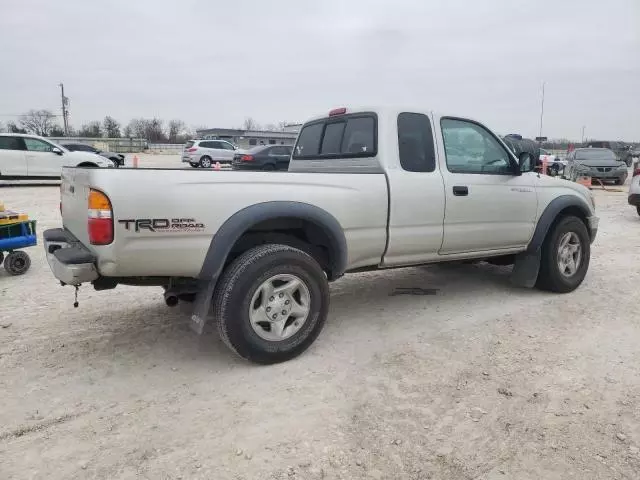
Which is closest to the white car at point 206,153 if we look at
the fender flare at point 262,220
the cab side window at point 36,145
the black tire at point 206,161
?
the black tire at point 206,161

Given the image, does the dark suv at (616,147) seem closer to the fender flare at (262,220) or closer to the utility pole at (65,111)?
the fender flare at (262,220)

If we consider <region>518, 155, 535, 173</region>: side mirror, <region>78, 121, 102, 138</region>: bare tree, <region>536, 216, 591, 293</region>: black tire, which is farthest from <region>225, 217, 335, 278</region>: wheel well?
<region>78, 121, 102, 138</region>: bare tree

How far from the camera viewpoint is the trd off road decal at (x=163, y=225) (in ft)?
9.86

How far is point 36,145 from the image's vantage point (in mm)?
15852

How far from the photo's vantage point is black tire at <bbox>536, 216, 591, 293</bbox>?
5.16 metres

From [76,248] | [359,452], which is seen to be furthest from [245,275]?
[359,452]

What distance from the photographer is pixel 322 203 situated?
3646mm

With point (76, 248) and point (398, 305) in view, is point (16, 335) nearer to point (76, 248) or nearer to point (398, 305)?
point (76, 248)

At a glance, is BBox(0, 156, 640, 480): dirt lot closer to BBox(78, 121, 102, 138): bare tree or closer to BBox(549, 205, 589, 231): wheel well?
BBox(549, 205, 589, 231): wheel well

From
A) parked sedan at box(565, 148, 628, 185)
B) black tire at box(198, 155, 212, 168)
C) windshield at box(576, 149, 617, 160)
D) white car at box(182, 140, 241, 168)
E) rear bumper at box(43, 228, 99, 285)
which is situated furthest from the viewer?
black tire at box(198, 155, 212, 168)

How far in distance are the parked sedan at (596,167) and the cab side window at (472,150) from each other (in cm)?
1577

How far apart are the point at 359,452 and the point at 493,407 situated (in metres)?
0.95

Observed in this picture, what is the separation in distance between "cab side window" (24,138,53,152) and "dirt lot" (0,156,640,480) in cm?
1277

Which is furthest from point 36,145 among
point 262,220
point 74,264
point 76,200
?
point 262,220
